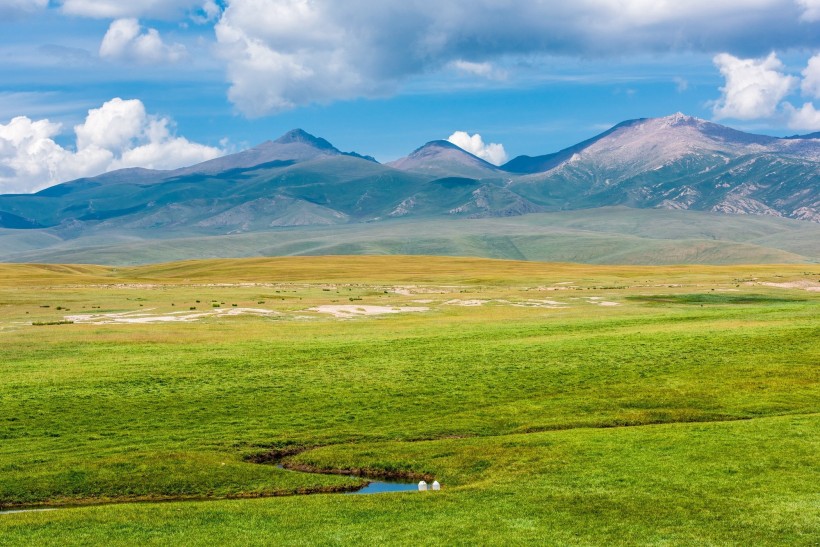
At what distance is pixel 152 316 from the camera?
79.3 meters

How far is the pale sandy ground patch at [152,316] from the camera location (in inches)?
2950

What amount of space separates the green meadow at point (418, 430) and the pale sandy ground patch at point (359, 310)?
11947mm

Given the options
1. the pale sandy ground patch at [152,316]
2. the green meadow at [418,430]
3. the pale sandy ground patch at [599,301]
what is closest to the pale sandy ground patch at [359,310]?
the pale sandy ground patch at [152,316]

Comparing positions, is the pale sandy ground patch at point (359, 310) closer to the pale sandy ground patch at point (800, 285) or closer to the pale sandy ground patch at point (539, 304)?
the pale sandy ground patch at point (539, 304)

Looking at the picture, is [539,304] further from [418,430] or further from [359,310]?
[418,430]

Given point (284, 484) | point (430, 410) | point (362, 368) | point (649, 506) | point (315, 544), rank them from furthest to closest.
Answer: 1. point (362, 368)
2. point (430, 410)
3. point (284, 484)
4. point (649, 506)
5. point (315, 544)

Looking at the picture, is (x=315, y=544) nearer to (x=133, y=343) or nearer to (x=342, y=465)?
(x=342, y=465)

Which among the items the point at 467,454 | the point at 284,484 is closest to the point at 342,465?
the point at 284,484

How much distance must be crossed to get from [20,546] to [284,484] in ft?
30.6

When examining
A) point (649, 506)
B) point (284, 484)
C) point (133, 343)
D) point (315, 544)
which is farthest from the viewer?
point (133, 343)

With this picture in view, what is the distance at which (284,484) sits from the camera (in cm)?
2970

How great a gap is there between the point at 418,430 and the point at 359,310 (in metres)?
49.8

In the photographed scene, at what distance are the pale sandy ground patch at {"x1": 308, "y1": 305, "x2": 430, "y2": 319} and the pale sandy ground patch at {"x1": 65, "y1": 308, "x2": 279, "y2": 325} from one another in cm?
624

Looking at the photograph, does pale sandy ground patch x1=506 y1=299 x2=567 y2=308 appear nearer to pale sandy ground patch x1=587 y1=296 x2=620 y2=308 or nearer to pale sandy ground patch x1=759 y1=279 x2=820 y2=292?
pale sandy ground patch x1=587 y1=296 x2=620 y2=308
